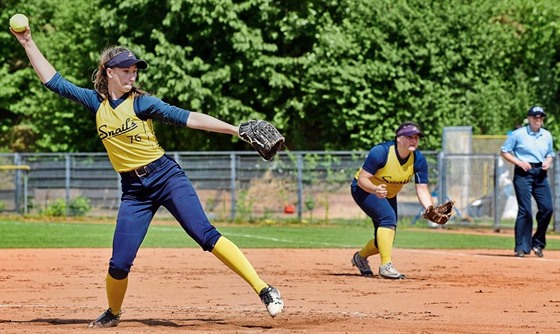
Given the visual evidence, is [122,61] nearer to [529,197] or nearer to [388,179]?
[388,179]

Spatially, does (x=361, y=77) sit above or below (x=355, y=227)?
above

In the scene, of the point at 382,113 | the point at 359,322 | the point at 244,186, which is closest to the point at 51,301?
the point at 359,322

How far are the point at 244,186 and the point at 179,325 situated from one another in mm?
19896

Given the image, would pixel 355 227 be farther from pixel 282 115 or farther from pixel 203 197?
pixel 282 115

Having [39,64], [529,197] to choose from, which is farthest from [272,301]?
[529,197]

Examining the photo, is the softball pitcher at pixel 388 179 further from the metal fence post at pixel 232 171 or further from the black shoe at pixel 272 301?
the metal fence post at pixel 232 171

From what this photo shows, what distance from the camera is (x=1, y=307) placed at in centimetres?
1012

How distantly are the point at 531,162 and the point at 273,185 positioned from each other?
12436 millimetres

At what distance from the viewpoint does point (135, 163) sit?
27.9ft

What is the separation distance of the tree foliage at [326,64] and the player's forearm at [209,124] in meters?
21.5

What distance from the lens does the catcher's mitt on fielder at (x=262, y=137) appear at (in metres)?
8.16

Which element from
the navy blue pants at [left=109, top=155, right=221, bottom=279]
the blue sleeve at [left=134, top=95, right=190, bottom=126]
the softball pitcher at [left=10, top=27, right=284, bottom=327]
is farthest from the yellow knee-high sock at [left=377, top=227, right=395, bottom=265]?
the blue sleeve at [left=134, top=95, right=190, bottom=126]

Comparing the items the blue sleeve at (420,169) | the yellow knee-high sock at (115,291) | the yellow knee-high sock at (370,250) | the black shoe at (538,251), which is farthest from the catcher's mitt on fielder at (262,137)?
the black shoe at (538,251)

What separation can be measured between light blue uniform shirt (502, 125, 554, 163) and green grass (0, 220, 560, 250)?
350 cm
